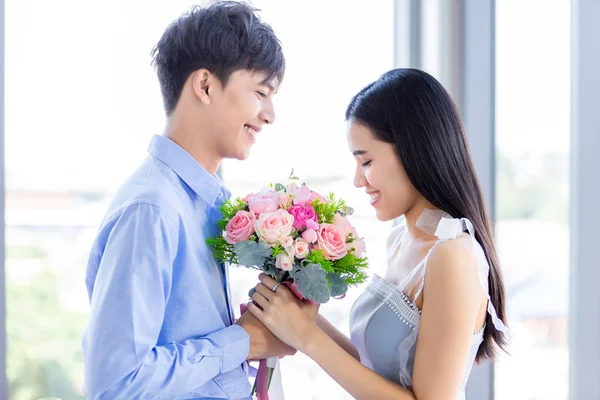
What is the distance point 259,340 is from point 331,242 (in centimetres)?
32

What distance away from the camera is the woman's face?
178 cm

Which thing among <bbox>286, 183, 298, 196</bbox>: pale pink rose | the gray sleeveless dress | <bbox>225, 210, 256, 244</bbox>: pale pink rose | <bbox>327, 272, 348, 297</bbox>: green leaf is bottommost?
the gray sleeveless dress

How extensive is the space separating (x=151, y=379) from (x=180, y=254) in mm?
286

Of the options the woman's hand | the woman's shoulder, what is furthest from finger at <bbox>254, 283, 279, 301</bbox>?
the woman's shoulder

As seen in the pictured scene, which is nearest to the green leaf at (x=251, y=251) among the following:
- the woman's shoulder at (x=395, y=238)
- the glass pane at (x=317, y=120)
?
the woman's shoulder at (x=395, y=238)

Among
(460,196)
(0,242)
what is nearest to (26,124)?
(0,242)

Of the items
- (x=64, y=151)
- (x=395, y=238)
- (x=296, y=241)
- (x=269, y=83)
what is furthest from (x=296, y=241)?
(x=64, y=151)

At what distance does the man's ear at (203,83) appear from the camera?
1.55m

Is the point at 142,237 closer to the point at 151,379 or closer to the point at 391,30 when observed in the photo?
the point at 151,379

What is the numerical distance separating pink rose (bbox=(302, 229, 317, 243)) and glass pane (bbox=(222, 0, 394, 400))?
0.98 metres

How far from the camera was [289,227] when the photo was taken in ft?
4.81

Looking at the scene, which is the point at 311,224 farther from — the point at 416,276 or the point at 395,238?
the point at 395,238

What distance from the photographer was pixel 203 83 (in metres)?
1.56

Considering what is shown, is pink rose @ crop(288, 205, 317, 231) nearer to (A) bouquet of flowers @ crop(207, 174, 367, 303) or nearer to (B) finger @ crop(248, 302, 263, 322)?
(A) bouquet of flowers @ crop(207, 174, 367, 303)
